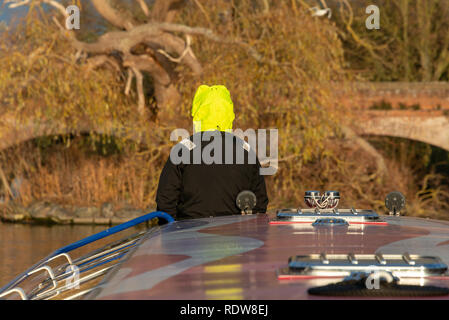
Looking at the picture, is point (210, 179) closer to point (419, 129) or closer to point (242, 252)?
point (242, 252)

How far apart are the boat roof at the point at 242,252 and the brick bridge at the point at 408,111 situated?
14.2 metres

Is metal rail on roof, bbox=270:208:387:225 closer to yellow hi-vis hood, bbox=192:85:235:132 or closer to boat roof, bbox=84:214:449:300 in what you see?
boat roof, bbox=84:214:449:300

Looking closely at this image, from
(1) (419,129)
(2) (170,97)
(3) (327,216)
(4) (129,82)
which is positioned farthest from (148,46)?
(3) (327,216)

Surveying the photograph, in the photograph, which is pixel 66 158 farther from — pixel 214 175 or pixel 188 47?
pixel 214 175

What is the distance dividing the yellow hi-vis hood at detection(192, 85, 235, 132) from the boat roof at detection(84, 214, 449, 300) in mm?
1610

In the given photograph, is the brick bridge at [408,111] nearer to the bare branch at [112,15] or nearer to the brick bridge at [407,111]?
the brick bridge at [407,111]

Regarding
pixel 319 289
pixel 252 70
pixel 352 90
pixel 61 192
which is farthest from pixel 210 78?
pixel 319 289

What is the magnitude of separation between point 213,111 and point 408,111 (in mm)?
13222

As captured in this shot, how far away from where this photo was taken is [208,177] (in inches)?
177

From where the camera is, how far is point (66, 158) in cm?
1648

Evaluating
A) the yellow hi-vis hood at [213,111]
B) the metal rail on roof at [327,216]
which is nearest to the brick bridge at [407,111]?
the yellow hi-vis hood at [213,111]

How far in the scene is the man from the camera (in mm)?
4348

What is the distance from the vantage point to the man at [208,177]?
435 cm
